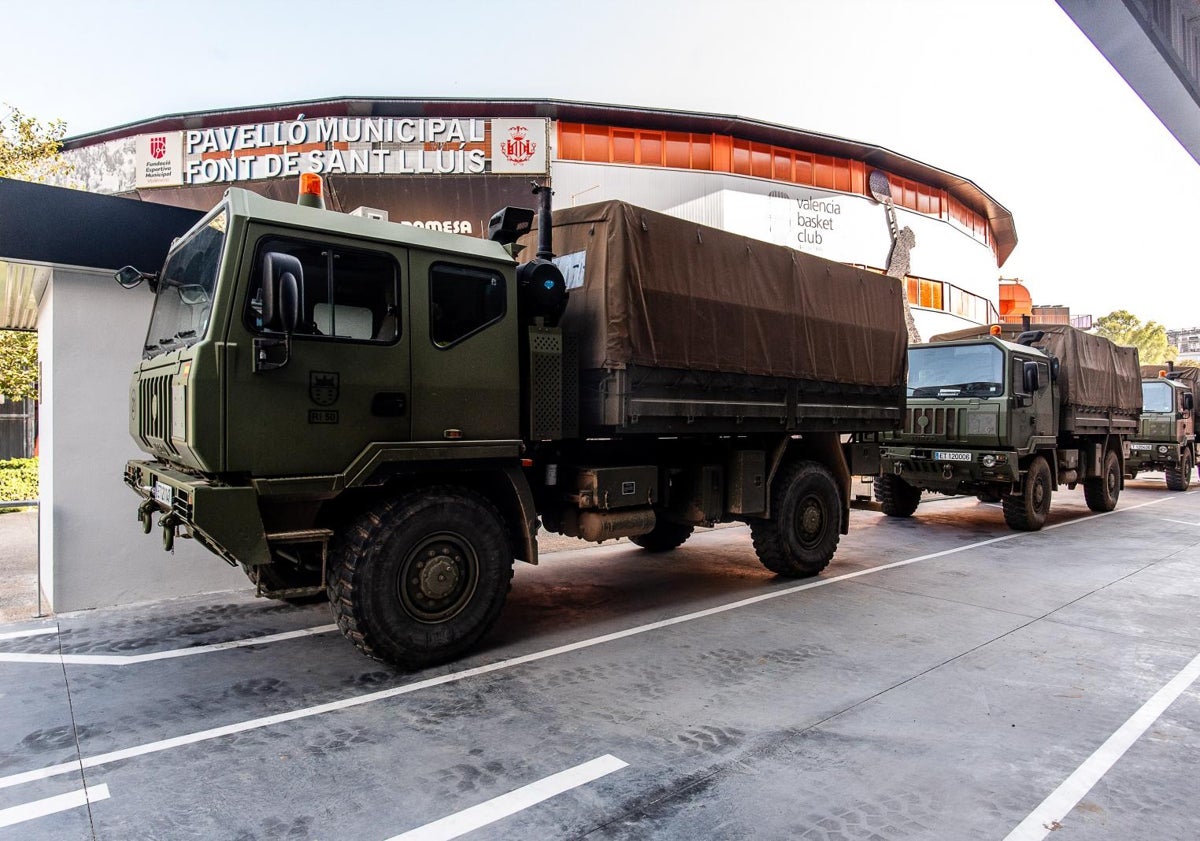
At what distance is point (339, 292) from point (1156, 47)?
4.15m

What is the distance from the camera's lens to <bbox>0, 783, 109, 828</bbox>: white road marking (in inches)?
117

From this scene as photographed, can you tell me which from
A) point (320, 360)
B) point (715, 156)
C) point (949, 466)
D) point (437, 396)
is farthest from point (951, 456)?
point (715, 156)

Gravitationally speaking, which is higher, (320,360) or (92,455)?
(320,360)

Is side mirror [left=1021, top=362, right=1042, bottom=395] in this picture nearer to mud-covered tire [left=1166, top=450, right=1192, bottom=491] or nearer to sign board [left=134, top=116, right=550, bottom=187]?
mud-covered tire [left=1166, top=450, right=1192, bottom=491]

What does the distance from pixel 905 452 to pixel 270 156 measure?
20.8m

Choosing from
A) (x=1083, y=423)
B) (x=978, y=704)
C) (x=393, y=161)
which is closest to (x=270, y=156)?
(x=393, y=161)

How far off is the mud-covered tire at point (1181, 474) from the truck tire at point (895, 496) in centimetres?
1036

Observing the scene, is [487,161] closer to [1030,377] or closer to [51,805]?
[1030,377]

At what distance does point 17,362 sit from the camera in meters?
13.2

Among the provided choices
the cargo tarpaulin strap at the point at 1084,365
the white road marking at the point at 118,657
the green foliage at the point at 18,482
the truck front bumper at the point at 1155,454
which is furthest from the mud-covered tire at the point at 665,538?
the truck front bumper at the point at 1155,454

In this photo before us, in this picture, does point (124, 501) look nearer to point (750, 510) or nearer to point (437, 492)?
point (437, 492)

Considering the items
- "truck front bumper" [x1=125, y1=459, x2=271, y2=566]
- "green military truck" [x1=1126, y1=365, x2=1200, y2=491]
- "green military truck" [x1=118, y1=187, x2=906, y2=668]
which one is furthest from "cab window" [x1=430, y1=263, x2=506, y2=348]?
"green military truck" [x1=1126, y1=365, x2=1200, y2=491]

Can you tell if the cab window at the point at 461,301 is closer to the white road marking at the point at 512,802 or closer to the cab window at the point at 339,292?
the cab window at the point at 339,292

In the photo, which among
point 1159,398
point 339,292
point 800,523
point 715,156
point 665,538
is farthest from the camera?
point 715,156
